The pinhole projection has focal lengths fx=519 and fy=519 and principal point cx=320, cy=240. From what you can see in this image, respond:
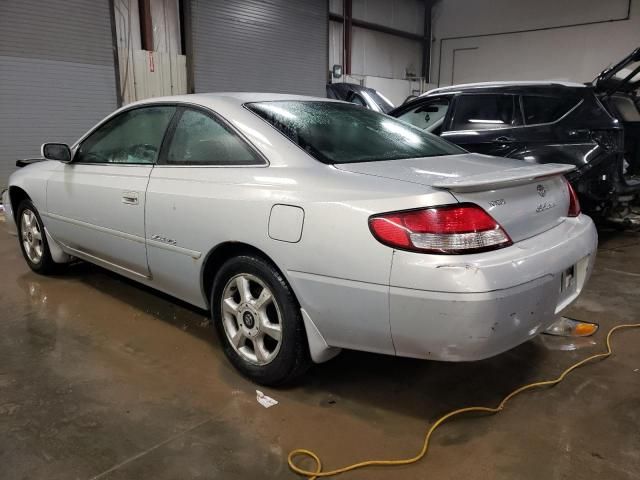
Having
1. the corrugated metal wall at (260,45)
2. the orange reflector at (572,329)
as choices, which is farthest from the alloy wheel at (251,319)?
the corrugated metal wall at (260,45)

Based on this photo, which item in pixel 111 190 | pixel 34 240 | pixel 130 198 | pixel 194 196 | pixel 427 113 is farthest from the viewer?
pixel 427 113

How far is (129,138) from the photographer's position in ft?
10.4

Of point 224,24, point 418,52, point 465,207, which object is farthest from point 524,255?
point 418,52

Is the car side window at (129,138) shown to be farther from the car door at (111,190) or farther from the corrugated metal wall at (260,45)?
the corrugated metal wall at (260,45)

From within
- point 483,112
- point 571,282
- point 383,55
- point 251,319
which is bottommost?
point 251,319

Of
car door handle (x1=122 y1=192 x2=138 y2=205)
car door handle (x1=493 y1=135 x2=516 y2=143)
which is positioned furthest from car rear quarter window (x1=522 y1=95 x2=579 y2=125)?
car door handle (x1=122 y1=192 x2=138 y2=205)

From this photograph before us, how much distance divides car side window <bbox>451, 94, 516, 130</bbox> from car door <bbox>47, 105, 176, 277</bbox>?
2.97m

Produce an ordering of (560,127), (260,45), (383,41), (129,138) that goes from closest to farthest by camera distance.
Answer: (129,138)
(560,127)
(260,45)
(383,41)

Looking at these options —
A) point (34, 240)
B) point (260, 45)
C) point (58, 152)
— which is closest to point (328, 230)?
point (58, 152)

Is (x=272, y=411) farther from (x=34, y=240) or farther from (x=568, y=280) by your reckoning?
(x=34, y=240)

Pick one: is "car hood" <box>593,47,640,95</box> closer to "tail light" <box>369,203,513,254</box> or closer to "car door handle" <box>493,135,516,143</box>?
"car door handle" <box>493,135,516,143</box>

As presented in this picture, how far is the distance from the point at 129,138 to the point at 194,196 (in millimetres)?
1004

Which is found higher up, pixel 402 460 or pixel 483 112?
pixel 483 112

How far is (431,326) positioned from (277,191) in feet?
2.68
